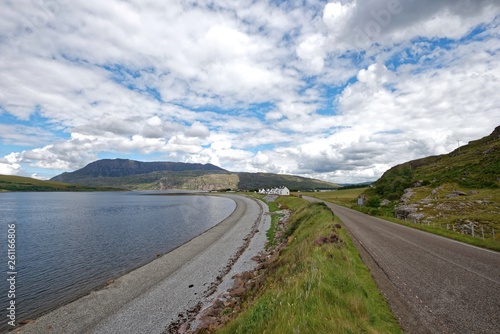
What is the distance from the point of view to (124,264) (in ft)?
113

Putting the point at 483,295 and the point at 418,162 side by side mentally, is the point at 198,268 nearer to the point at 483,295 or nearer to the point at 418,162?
the point at 483,295

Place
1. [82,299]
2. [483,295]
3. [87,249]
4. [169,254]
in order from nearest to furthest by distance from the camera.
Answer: [483,295] → [82,299] → [169,254] → [87,249]

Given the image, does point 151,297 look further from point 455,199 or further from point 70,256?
point 455,199

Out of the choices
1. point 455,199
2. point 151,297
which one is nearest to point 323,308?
point 151,297

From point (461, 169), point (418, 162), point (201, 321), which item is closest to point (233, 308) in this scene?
point (201, 321)

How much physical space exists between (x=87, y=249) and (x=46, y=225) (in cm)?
3347

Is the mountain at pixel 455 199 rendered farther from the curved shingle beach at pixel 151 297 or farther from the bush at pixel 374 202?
the curved shingle beach at pixel 151 297

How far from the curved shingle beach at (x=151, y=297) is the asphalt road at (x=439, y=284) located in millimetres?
14615

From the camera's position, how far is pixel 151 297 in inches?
904

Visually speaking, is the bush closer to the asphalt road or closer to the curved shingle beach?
the curved shingle beach

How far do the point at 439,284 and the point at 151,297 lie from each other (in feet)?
70.9

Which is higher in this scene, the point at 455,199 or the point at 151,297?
the point at 455,199

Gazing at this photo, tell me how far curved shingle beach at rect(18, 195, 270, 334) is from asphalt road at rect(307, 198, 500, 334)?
14615 millimetres

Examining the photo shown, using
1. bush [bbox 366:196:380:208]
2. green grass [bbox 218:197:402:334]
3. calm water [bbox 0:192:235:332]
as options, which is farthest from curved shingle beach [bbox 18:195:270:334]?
bush [bbox 366:196:380:208]
